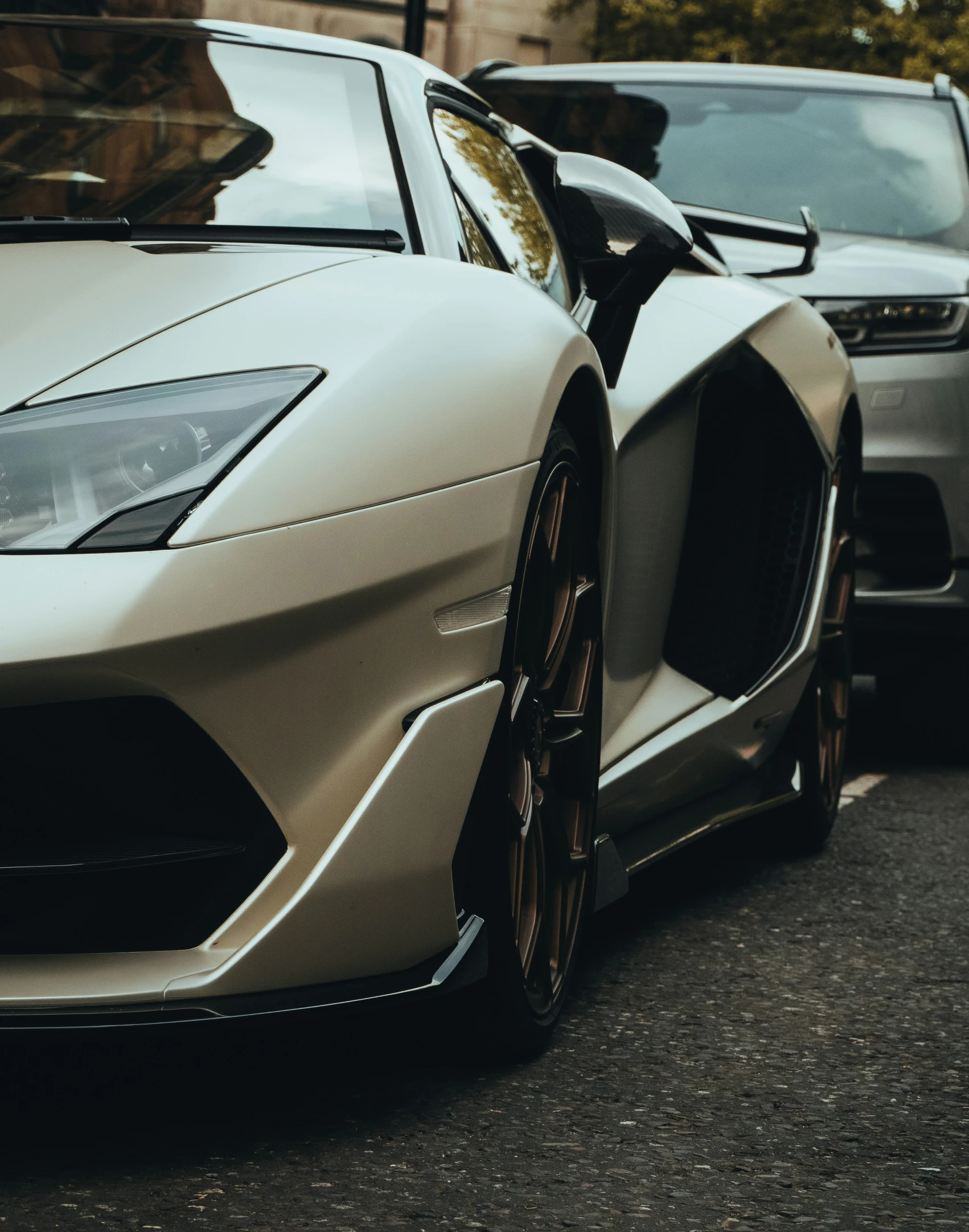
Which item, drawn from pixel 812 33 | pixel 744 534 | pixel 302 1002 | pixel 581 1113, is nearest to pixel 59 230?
pixel 302 1002

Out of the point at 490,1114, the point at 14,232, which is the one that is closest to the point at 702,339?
the point at 14,232

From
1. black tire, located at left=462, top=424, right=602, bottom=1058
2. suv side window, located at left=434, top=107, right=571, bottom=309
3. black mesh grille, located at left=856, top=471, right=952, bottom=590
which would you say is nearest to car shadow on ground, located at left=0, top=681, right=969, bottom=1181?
black tire, located at left=462, top=424, right=602, bottom=1058

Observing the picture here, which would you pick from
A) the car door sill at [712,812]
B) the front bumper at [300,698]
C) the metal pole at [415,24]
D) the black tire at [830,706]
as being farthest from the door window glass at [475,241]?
the metal pole at [415,24]

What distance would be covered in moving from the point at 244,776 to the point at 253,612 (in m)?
0.19

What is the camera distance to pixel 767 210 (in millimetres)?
6215

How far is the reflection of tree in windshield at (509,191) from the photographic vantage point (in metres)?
3.30

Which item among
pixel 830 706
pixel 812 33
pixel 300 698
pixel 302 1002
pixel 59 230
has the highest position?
pixel 59 230

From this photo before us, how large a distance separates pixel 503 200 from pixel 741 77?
352 cm

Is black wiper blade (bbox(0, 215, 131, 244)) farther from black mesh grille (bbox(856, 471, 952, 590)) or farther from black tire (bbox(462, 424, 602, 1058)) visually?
black mesh grille (bbox(856, 471, 952, 590))

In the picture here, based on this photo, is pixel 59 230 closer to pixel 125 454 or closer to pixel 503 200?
pixel 125 454

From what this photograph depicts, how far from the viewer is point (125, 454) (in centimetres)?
217

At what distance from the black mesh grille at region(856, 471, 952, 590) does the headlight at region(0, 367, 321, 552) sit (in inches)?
127

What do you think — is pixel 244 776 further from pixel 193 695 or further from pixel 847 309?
pixel 847 309

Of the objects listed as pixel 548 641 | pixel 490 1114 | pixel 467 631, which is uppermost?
pixel 467 631
